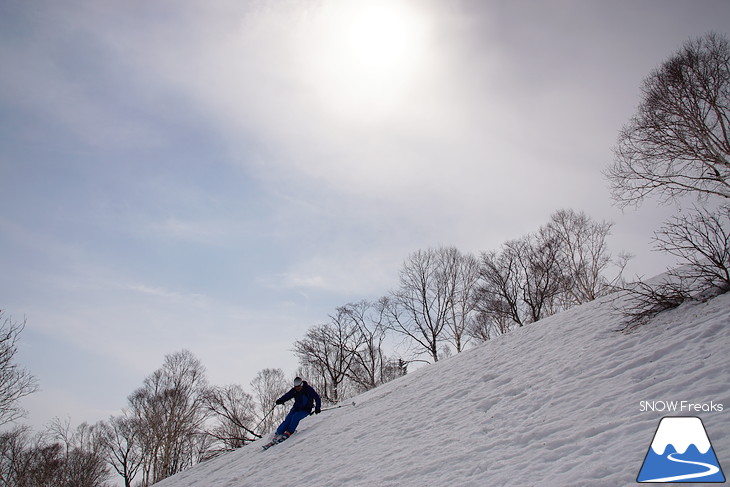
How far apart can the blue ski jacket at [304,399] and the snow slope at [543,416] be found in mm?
1546

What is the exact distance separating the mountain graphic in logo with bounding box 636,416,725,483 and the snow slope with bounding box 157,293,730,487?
0.23ft

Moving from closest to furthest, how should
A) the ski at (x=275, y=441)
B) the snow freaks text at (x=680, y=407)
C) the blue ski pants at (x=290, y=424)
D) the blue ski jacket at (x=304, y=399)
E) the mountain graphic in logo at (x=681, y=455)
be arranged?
1. the mountain graphic in logo at (x=681, y=455)
2. the snow freaks text at (x=680, y=407)
3. the ski at (x=275, y=441)
4. the blue ski pants at (x=290, y=424)
5. the blue ski jacket at (x=304, y=399)

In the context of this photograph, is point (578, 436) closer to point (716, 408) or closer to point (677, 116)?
point (716, 408)

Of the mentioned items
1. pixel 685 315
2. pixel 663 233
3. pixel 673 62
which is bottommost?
pixel 685 315

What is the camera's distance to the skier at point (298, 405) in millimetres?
10109

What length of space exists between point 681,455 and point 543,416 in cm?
177

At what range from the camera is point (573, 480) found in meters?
2.97

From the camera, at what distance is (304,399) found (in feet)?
34.8

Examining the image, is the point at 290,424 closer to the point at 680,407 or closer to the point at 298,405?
the point at 298,405

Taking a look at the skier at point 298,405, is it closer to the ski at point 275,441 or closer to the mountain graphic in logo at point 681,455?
the ski at point 275,441

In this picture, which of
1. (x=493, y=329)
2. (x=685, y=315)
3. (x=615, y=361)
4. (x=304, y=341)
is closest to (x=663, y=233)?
(x=685, y=315)

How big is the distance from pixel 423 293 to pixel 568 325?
18.2 meters

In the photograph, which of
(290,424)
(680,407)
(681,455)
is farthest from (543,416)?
(290,424)

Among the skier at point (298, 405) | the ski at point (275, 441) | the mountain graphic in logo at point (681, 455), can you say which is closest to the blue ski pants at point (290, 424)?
the skier at point (298, 405)
